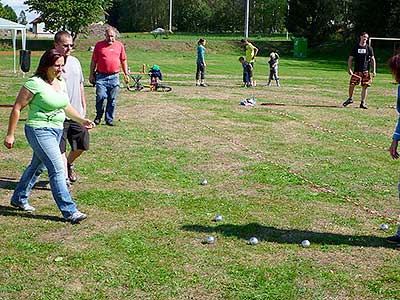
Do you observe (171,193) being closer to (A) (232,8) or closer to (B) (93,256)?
(B) (93,256)

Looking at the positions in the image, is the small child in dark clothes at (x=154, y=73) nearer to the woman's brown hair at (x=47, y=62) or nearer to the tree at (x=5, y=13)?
the woman's brown hair at (x=47, y=62)

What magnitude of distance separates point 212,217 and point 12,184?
280cm

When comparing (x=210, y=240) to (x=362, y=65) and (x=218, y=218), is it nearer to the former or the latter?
(x=218, y=218)

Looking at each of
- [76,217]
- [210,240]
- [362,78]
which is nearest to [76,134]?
[76,217]

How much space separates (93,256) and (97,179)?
2.81 metres

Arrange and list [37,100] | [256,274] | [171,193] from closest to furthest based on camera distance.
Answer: [256,274] → [37,100] → [171,193]

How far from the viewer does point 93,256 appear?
204 inches

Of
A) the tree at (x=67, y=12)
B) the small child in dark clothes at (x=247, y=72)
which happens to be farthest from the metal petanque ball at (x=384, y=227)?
the tree at (x=67, y=12)

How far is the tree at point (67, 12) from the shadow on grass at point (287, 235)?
49.2m

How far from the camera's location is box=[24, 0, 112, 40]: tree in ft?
173

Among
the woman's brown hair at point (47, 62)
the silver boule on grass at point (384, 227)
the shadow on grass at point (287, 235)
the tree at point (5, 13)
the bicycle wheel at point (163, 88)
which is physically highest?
the tree at point (5, 13)

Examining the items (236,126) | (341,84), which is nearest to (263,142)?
(236,126)

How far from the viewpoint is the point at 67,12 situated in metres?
52.6

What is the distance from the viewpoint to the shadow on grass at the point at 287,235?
5.66 metres
